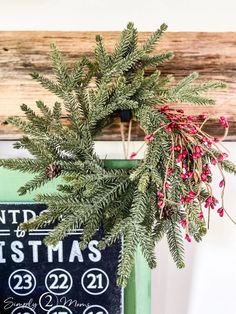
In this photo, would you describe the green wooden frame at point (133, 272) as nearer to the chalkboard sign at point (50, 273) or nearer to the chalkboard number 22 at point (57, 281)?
the chalkboard sign at point (50, 273)

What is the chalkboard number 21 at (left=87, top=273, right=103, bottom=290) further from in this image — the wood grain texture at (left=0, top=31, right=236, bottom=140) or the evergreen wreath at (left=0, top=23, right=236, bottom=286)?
the wood grain texture at (left=0, top=31, right=236, bottom=140)

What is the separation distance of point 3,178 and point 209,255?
0.47 m

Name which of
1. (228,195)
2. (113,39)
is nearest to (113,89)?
(113,39)

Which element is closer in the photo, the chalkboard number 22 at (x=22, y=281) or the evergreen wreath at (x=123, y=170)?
the evergreen wreath at (x=123, y=170)

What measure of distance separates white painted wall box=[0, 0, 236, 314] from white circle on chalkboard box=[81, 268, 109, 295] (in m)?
0.14

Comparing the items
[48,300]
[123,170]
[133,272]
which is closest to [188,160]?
[123,170]

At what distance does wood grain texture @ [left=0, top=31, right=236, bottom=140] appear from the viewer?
94cm

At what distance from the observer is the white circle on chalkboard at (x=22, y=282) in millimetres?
897

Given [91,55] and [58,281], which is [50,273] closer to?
[58,281]

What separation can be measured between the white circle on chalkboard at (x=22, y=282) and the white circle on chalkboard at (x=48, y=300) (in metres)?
0.03

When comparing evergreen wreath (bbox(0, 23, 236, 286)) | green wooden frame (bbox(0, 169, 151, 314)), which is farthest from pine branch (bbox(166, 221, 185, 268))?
→ green wooden frame (bbox(0, 169, 151, 314))
